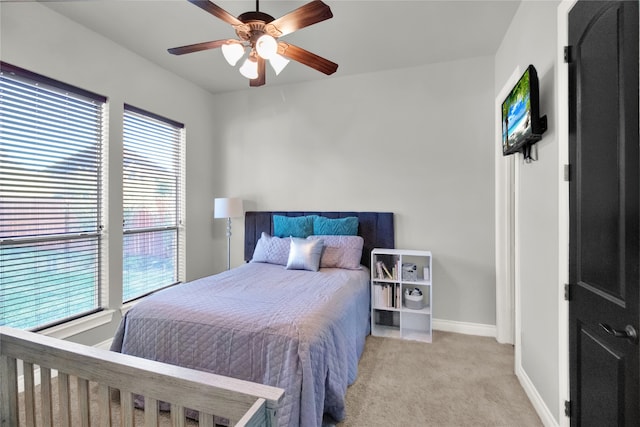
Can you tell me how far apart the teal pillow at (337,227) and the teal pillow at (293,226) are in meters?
0.11

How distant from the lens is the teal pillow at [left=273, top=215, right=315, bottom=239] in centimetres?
342

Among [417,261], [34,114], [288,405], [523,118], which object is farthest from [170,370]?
[417,261]

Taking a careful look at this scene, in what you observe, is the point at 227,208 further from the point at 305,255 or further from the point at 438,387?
the point at 438,387

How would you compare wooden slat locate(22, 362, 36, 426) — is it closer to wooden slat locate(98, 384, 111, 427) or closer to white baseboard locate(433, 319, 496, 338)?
wooden slat locate(98, 384, 111, 427)

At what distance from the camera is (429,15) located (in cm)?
239

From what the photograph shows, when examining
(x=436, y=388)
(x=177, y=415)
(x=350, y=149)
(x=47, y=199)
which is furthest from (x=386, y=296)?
(x=47, y=199)

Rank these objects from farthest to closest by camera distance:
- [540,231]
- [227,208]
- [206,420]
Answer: [227,208] < [540,231] < [206,420]

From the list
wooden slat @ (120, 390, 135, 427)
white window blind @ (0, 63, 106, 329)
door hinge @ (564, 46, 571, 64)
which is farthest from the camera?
white window blind @ (0, 63, 106, 329)

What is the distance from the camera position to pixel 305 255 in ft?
9.64

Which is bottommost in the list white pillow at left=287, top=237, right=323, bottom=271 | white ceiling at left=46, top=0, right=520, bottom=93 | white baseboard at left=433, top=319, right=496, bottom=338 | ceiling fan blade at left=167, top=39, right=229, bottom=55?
white baseboard at left=433, top=319, right=496, bottom=338

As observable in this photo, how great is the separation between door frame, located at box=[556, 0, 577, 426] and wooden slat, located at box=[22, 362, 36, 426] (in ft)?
7.78

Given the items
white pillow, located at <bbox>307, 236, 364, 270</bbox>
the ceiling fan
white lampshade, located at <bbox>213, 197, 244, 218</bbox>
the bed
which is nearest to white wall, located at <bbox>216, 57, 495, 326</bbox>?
white lampshade, located at <bbox>213, 197, 244, 218</bbox>

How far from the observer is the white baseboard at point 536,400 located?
5.58 ft

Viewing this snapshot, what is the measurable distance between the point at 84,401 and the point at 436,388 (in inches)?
82.2
